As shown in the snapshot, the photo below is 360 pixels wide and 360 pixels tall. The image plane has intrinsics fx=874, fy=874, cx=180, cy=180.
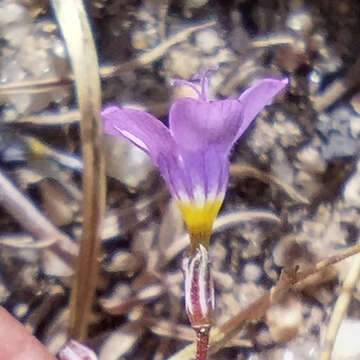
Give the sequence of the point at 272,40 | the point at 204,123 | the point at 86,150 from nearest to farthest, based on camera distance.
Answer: the point at 204,123, the point at 86,150, the point at 272,40

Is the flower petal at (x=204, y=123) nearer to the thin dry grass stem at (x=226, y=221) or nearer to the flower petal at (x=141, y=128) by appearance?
the flower petal at (x=141, y=128)

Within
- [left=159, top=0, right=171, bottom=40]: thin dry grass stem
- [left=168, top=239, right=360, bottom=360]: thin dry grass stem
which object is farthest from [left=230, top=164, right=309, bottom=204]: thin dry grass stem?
[left=159, top=0, right=171, bottom=40]: thin dry grass stem

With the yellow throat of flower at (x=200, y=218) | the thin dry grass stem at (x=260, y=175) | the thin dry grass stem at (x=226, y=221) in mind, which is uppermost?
the yellow throat of flower at (x=200, y=218)

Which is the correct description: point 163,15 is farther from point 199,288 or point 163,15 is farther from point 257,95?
point 199,288

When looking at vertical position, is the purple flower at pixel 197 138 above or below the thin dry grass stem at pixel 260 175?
above


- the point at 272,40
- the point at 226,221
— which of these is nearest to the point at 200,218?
the point at 226,221

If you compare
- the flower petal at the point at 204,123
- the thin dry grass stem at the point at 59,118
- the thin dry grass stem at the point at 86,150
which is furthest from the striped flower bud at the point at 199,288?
the thin dry grass stem at the point at 59,118

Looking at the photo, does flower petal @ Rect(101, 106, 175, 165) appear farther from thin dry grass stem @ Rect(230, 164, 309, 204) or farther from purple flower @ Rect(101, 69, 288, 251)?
thin dry grass stem @ Rect(230, 164, 309, 204)
